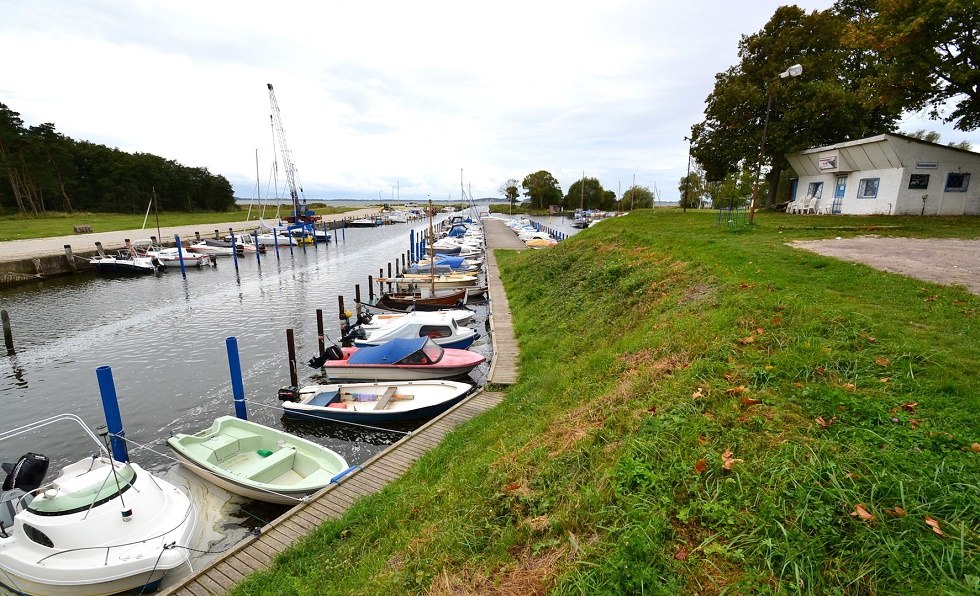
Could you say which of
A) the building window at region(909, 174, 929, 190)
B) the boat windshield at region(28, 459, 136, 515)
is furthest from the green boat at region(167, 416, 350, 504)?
the building window at region(909, 174, 929, 190)

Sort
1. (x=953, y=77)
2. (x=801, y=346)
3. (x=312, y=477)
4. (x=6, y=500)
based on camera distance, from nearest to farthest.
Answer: (x=801, y=346) → (x=6, y=500) → (x=312, y=477) → (x=953, y=77)

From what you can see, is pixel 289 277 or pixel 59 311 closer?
pixel 59 311

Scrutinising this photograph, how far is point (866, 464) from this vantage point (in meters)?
4.28

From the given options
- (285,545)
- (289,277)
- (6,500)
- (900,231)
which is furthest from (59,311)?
(900,231)

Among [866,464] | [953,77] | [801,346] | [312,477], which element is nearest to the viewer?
[866,464]

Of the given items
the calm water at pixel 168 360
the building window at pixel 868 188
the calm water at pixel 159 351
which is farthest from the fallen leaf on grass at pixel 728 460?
Answer: the building window at pixel 868 188

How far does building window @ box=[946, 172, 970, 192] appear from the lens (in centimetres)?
2636

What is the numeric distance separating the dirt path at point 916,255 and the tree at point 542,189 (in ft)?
401

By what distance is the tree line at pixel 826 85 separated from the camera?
70.7 ft

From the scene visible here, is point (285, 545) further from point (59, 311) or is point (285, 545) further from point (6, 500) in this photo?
point (59, 311)

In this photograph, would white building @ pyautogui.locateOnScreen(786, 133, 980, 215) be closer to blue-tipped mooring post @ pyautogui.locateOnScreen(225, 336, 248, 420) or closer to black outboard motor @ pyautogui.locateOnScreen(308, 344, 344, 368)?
black outboard motor @ pyautogui.locateOnScreen(308, 344, 344, 368)

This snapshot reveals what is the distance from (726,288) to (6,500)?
15030 millimetres

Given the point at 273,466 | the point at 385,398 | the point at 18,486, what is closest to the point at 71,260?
the point at 18,486

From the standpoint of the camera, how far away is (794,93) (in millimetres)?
32625
